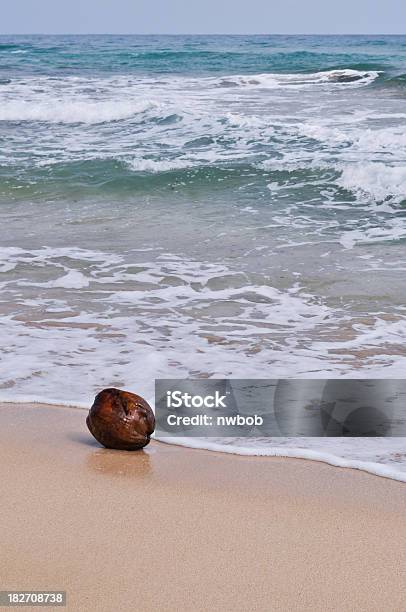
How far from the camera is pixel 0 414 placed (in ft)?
Answer: 13.5

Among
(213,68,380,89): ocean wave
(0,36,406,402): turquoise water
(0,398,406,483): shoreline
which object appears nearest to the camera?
(0,398,406,483): shoreline

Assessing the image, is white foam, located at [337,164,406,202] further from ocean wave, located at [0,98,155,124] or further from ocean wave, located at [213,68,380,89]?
ocean wave, located at [213,68,380,89]

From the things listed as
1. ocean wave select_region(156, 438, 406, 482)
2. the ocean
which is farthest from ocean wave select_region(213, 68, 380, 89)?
ocean wave select_region(156, 438, 406, 482)

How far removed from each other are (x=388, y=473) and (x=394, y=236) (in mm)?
4875

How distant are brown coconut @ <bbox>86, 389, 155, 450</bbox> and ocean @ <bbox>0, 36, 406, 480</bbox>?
416 millimetres

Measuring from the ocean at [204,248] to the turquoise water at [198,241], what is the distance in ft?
0.07

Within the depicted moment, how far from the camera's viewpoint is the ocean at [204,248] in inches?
191

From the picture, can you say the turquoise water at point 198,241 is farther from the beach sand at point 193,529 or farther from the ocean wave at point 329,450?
the beach sand at point 193,529

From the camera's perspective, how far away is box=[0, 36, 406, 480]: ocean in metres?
4.86

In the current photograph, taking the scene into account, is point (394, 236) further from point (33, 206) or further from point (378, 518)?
point (378, 518)

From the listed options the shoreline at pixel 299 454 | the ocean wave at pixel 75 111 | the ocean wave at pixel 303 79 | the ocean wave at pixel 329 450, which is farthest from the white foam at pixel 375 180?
the ocean wave at pixel 303 79

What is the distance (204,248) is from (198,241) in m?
0.28

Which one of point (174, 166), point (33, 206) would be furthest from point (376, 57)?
point (33, 206)

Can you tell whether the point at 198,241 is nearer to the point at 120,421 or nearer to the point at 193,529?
the point at 120,421
